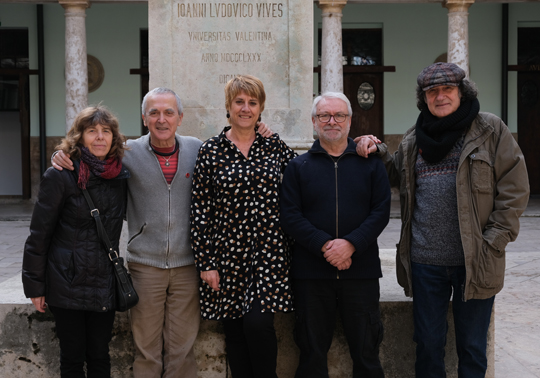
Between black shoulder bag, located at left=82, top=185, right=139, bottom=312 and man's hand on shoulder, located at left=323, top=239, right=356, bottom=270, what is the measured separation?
884 mm

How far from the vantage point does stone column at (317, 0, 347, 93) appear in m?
12.2

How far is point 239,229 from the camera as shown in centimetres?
314

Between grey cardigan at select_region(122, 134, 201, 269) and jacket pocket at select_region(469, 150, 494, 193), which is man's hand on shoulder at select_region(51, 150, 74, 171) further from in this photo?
jacket pocket at select_region(469, 150, 494, 193)

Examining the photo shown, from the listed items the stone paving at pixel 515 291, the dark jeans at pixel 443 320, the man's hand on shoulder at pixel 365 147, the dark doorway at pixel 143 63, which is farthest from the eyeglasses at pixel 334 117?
the dark doorway at pixel 143 63

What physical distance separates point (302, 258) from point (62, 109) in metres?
12.7

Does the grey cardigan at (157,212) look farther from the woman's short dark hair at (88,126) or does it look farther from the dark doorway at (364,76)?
the dark doorway at (364,76)

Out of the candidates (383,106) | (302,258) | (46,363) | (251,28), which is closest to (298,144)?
(251,28)

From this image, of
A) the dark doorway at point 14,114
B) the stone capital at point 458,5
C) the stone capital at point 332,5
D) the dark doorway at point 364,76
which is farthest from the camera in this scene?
the dark doorway at point 364,76

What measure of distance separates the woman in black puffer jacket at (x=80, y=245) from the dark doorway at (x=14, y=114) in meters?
12.5

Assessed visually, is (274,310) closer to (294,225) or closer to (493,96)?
(294,225)

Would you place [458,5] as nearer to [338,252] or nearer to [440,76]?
[440,76]

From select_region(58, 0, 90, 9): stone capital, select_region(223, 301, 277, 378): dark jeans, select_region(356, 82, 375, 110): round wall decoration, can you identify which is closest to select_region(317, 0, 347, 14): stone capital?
select_region(356, 82, 375, 110): round wall decoration

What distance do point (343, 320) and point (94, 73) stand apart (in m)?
12.8

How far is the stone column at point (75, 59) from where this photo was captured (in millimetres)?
12461
